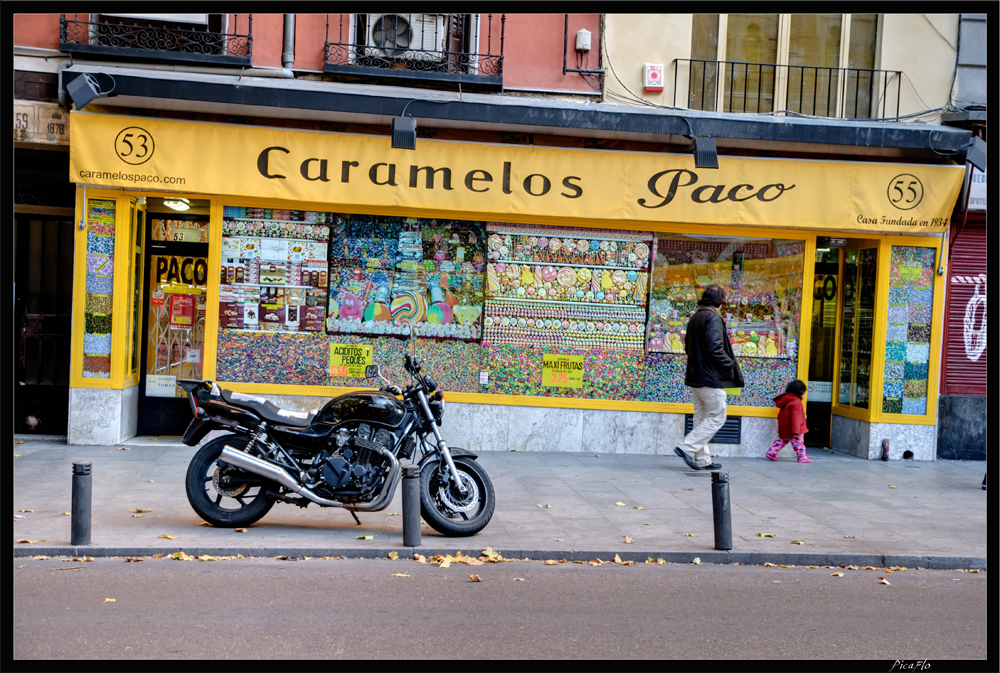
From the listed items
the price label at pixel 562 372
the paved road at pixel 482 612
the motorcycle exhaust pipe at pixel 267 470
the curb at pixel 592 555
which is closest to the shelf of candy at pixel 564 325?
the price label at pixel 562 372

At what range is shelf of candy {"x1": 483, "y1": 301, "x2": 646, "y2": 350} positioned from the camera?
38.0 feet

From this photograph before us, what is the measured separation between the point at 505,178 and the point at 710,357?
3336 millimetres

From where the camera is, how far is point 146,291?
37.8 ft

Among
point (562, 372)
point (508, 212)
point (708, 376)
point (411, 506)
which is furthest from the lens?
point (562, 372)

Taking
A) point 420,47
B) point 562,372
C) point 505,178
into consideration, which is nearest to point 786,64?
point 505,178

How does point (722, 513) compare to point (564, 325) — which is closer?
point (722, 513)

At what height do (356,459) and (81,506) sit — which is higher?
(356,459)

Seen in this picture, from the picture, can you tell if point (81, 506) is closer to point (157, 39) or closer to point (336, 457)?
point (336, 457)

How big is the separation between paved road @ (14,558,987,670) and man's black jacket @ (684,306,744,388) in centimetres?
405

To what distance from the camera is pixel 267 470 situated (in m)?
6.83

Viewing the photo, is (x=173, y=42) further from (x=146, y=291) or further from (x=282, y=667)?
(x=282, y=667)

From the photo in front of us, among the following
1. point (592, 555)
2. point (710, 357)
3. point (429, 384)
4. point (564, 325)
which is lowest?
point (592, 555)

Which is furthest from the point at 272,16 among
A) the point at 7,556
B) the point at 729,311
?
the point at 7,556

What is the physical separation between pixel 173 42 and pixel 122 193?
6.26ft
